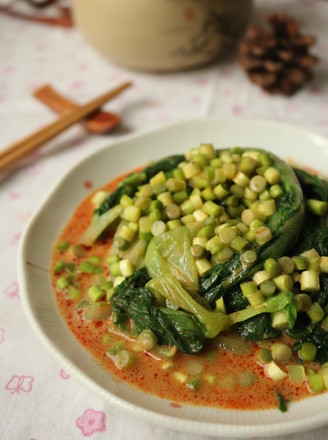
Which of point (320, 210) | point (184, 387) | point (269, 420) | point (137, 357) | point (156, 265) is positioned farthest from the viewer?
point (320, 210)

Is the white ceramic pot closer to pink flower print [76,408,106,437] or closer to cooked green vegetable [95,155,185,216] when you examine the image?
cooked green vegetable [95,155,185,216]

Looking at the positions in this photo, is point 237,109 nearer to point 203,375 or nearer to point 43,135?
point 43,135

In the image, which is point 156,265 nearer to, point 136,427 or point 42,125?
point 136,427

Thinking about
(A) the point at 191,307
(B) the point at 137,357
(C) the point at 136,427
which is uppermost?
(A) the point at 191,307

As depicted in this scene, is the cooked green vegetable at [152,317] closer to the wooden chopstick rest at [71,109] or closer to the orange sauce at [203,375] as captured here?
the orange sauce at [203,375]

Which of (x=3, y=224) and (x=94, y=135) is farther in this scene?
(x=94, y=135)

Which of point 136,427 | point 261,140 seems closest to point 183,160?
point 261,140
